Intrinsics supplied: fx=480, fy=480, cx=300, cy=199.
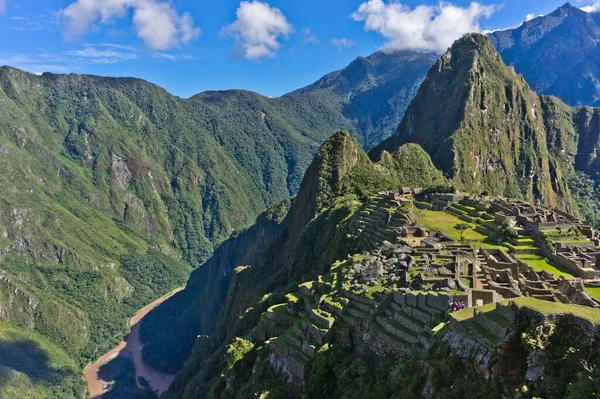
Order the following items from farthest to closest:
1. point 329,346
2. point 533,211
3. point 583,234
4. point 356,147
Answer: point 356,147 → point 533,211 → point 583,234 → point 329,346

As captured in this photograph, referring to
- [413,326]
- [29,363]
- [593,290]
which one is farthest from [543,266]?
[29,363]

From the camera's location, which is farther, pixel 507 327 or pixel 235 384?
pixel 235 384

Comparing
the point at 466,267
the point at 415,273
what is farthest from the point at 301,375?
the point at 466,267

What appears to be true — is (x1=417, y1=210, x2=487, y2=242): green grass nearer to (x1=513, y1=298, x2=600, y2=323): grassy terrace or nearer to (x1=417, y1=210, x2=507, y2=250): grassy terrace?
(x1=417, y1=210, x2=507, y2=250): grassy terrace

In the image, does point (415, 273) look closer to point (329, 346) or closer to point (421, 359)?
point (329, 346)

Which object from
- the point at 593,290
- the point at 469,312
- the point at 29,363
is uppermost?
the point at 469,312

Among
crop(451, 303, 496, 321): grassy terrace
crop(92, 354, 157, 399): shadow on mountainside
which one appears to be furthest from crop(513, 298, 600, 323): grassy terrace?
crop(92, 354, 157, 399): shadow on mountainside

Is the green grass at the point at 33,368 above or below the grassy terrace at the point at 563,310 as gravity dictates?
below

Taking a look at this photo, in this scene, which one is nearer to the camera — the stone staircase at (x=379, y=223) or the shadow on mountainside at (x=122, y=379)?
the stone staircase at (x=379, y=223)

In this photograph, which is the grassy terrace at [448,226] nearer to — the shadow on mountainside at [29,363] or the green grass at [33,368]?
the green grass at [33,368]

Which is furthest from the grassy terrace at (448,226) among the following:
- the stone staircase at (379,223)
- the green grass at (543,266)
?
the stone staircase at (379,223)

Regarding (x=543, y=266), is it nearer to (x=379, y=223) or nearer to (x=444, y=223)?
(x=444, y=223)
